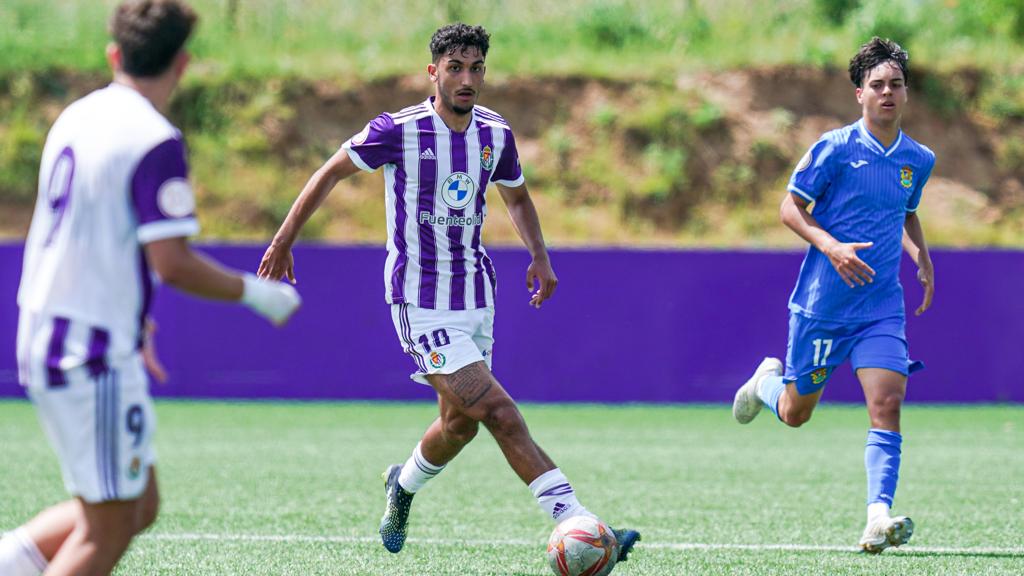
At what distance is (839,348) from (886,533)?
45.7 inches

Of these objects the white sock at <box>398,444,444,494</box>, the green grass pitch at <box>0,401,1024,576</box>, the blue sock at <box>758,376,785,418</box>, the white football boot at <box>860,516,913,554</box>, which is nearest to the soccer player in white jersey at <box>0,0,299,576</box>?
the green grass pitch at <box>0,401,1024,576</box>

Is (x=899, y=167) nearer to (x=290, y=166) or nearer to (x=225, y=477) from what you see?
(x=225, y=477)

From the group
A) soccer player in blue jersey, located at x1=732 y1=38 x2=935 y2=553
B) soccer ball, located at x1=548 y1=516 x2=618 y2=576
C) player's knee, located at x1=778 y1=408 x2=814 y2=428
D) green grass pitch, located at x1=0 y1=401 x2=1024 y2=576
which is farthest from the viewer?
player's knee, located at x1=778 y1=408 x2=814 y2=428

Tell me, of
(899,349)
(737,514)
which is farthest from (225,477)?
(899,349)

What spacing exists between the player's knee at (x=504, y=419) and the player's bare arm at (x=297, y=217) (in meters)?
0.95

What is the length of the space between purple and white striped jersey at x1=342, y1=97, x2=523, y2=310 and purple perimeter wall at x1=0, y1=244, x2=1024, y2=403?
881 centimetres

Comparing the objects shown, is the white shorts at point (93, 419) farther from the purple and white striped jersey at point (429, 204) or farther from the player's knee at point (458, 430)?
the player's knee at point (458, 430)

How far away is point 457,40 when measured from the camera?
5695 mm

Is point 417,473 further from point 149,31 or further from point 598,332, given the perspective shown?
point 598,332

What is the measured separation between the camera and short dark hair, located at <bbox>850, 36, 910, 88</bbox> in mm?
6059

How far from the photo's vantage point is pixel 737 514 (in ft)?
22.8

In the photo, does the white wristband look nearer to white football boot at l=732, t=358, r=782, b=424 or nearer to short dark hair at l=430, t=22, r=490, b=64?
short dark hair at l=430, t=22, r=490, b=64

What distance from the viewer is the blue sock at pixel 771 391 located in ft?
22.1

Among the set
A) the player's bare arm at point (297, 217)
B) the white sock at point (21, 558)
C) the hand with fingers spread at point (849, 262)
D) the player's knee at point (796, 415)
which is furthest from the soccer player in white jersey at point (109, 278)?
the player's knee at point (796, 415)
